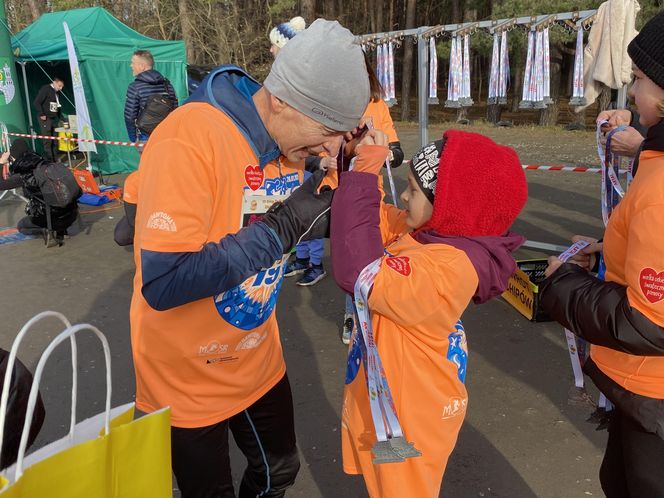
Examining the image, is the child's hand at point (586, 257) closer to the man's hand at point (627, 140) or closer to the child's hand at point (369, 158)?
the child's hand at point (369, 158)

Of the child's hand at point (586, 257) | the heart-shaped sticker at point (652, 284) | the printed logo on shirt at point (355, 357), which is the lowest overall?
the printed logo on shirt at point (355, 357)

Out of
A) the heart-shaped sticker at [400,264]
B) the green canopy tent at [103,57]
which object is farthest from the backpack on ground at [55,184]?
the heart-shaped sticker at [400,264]

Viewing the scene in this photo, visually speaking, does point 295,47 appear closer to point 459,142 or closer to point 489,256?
point 459,142

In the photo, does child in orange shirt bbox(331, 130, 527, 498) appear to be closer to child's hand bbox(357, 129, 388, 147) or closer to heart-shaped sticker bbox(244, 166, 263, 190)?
child's hand bbox(357, 129, 388, 147)

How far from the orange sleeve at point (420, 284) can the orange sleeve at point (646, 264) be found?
1.43 ft

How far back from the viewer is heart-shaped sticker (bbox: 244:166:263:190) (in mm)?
1625

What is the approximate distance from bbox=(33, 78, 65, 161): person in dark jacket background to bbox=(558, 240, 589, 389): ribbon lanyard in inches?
476

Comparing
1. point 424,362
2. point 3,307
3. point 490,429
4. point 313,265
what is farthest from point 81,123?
point 424,362

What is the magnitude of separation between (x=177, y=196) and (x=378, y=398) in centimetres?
82

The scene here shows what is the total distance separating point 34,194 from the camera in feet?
23.3

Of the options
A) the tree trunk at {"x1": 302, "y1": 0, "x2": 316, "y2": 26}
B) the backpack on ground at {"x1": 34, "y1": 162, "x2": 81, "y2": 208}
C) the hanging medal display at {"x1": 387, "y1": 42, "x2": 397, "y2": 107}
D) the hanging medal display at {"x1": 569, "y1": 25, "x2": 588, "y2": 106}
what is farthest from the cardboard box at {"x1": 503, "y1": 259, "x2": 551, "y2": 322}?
the tree trunk at {"x1": 302, "y1": 0, "x2": 316, "y2": 26}

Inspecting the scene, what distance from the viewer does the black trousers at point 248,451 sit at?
1.74 metres

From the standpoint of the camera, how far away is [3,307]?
5207mm

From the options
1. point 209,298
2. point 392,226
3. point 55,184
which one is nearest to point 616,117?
point 392,226
